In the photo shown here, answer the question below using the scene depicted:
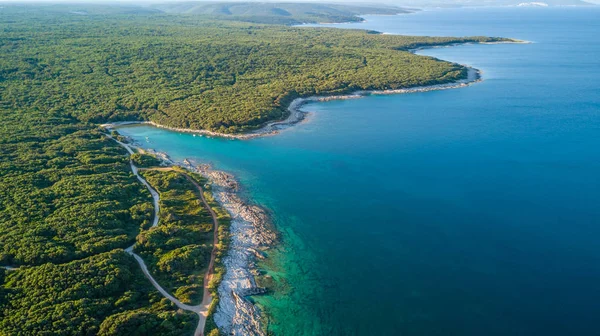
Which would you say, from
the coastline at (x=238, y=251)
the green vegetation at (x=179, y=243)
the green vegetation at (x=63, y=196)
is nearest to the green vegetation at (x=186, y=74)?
the coastline at (x=238, y=251)

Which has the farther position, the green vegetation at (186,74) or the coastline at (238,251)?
the green vegetation at (186,74)

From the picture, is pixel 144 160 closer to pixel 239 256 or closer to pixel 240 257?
pixel 239 256

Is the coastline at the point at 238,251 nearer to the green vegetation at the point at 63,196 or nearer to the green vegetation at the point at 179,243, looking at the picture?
the green vegetation at the point at 179,243

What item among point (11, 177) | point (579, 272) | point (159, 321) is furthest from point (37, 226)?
point (579, 272)

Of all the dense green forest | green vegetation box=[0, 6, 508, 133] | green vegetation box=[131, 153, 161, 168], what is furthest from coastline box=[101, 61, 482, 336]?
green vegetation box=[0, 6, 508, 133]

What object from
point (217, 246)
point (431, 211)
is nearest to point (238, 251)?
point (217, 246)
